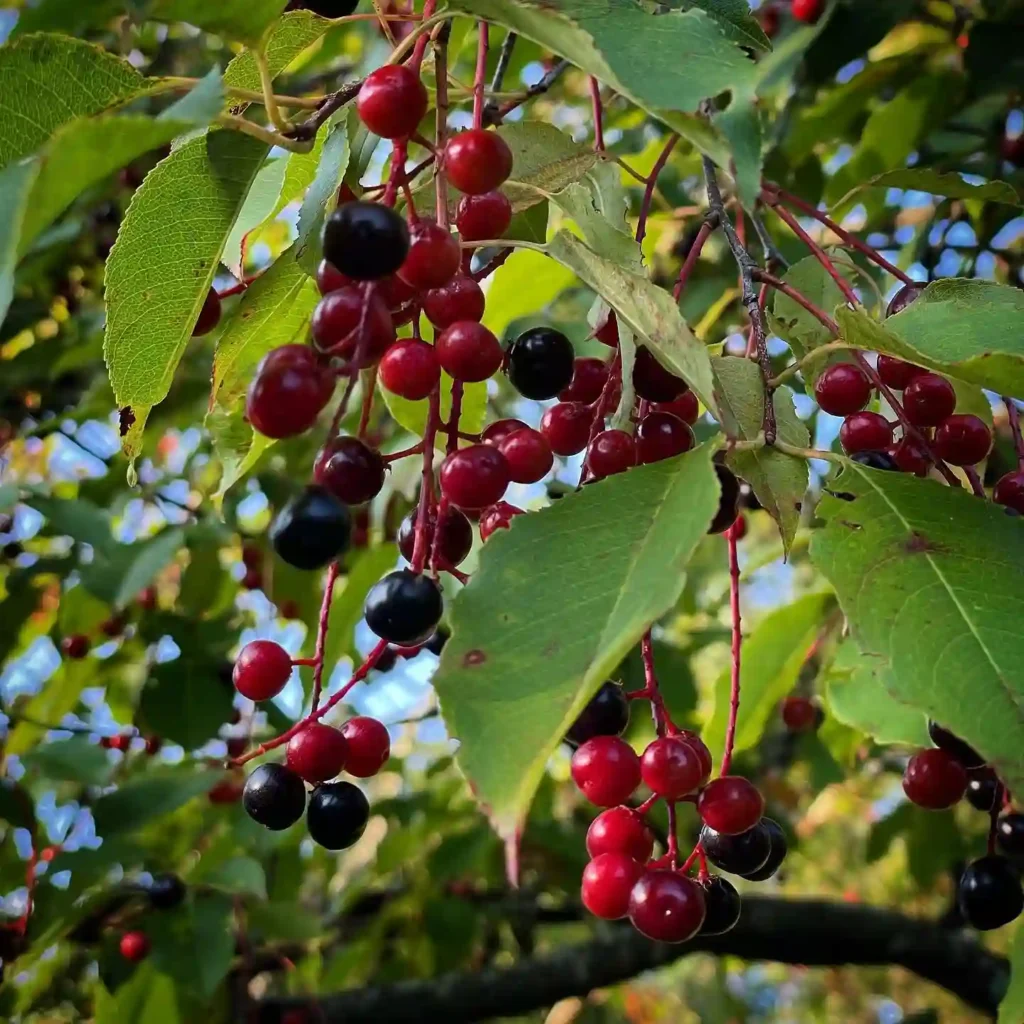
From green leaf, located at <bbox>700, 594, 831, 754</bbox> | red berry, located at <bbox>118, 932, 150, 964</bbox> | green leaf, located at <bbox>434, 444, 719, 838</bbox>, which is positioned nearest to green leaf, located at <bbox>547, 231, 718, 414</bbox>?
green leaf, located at <bbox>434, 444, 719, 838</bbox>

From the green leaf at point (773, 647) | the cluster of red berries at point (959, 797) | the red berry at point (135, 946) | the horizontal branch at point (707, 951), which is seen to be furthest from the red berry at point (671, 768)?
the horizontal branch at point (707, 951)

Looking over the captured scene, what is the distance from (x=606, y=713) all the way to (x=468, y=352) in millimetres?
263

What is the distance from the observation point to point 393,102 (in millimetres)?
628

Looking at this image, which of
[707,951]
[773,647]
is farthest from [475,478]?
[707,951]

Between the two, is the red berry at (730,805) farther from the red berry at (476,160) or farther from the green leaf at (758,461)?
the red berry at (476,160)

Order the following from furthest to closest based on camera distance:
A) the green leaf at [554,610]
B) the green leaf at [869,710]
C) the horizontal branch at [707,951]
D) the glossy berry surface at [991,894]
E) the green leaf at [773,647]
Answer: the horizontal branch at [707,951], the green leaf at [773,647], the green leaf at [869,710], the glossy berry surface at [991,894], the green leaf at [554,610]

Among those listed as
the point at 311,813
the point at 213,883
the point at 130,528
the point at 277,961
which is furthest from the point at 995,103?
the point at 130,528

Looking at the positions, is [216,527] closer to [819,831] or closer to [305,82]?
[305,82]

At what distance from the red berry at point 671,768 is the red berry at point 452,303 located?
0.30 m

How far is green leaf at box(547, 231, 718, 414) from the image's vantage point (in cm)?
58

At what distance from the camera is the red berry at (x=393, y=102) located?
24.8 inches

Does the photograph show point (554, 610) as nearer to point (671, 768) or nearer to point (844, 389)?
point (671, 768)

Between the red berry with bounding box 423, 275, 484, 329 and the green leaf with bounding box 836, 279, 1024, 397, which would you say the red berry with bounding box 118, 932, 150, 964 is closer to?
the red berry with bounding box 423, 275, 484, 329

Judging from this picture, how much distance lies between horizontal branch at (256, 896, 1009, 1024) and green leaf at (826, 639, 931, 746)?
1.08 m
